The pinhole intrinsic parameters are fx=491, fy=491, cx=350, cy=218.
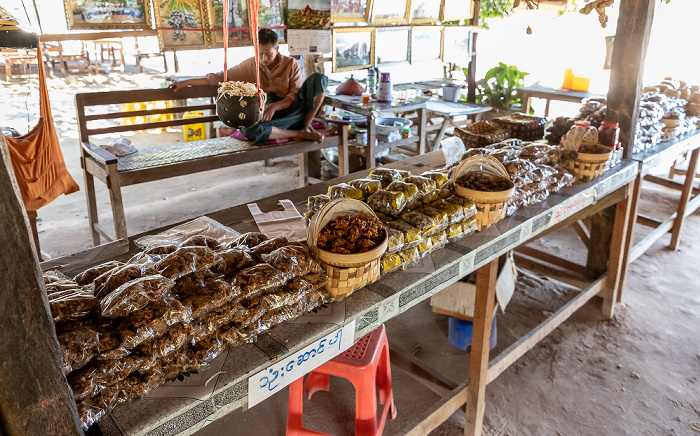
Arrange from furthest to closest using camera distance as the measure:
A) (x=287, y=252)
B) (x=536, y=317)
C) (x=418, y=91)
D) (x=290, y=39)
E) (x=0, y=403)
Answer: (x=418, y=91), (x=290, y=39), (x=536, y=317), (x=287, y=252), (x=0, y=403)

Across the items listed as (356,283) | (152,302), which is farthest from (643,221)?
(152,302)

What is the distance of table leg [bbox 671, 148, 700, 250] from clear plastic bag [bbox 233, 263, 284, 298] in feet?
13.6

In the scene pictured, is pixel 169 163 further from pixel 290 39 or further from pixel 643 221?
pixel 643 221

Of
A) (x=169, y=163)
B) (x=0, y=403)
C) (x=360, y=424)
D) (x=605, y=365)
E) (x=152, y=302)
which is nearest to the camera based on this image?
(x=0, y=403)

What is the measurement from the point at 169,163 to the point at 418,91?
4030 mm

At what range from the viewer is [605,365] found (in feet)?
10.1

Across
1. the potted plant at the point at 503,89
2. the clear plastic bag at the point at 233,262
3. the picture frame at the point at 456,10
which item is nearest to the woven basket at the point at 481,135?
the clear plastic bag at the point at 233,262

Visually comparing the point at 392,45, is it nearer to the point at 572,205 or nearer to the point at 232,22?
the point at 232,22

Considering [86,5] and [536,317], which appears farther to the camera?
[86,5]

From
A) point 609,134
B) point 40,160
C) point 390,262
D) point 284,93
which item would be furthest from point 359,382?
point 284,93

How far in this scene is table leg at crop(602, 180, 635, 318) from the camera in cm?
328

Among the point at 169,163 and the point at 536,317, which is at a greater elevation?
the point at 169,163

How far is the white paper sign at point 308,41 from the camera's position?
5.43 m

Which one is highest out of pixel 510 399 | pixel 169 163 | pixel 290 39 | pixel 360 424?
pixel 290 39
